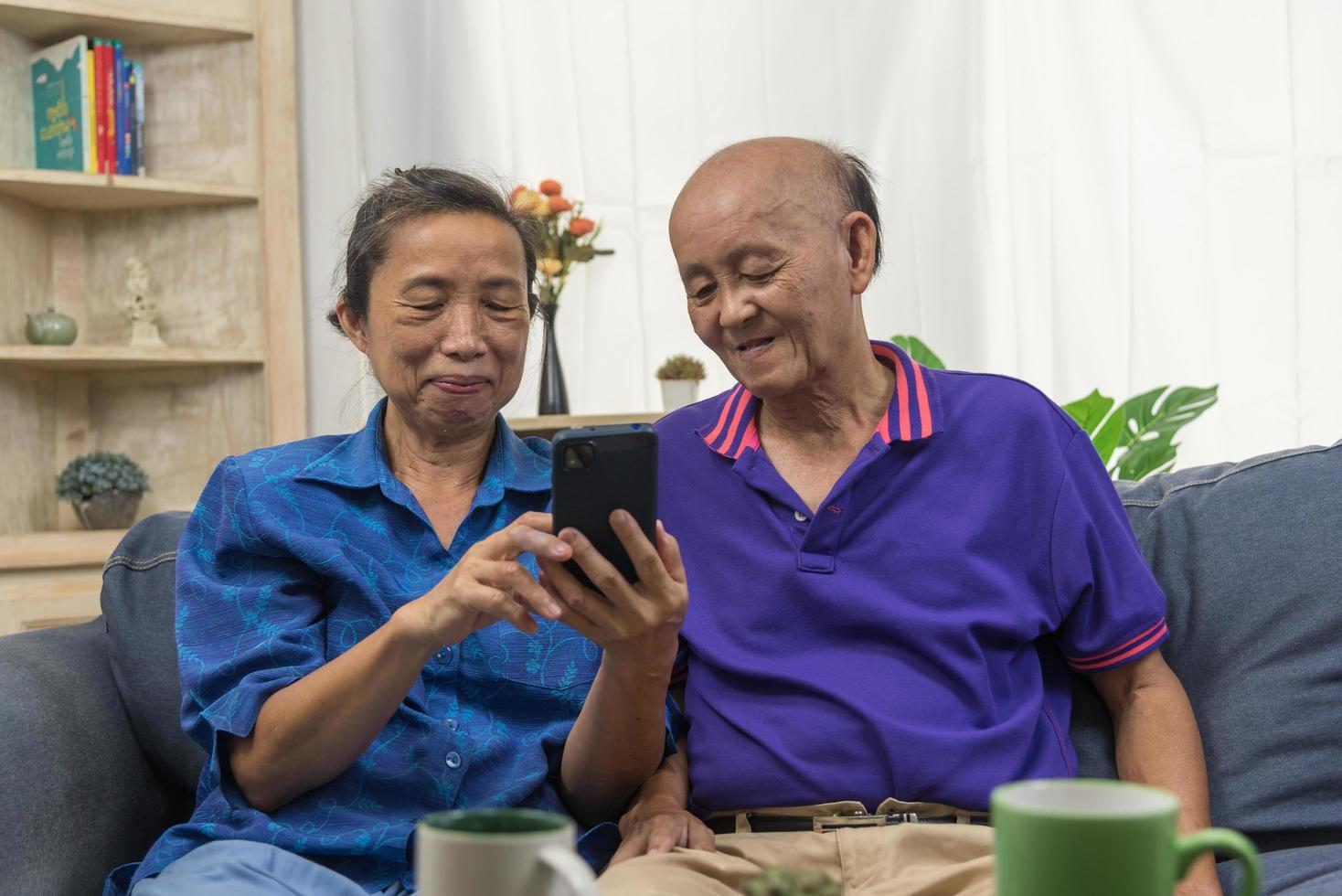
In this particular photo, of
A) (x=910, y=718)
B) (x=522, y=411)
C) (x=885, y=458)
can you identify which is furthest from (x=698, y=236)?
(x=522, y=411)

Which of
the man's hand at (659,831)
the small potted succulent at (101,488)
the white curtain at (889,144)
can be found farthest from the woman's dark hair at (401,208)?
the small potted succulent at (101,488)

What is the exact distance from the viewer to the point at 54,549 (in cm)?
281

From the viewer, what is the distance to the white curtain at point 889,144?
10.2ft

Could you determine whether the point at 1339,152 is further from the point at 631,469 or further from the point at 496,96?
the point at 631,469

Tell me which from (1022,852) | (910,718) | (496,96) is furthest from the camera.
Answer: (496,96)

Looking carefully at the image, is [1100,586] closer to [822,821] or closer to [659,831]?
[822,821]

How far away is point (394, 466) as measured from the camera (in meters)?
1.50

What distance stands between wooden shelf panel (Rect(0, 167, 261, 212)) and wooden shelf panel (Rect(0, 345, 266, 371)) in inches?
14.7

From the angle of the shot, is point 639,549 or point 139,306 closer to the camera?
point 639,549

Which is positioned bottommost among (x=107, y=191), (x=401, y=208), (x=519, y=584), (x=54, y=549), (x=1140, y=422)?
(x=54, y=549)

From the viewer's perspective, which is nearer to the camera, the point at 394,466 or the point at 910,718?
the point at 910,718

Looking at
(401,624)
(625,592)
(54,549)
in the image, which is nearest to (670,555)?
(625,592)

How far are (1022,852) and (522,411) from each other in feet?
8.82

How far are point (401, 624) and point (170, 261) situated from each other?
2.44 m
